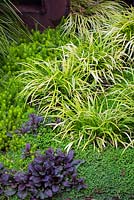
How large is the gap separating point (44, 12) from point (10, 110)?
1.56 m

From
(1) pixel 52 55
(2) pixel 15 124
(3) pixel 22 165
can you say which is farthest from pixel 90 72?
(3) pixel 22 165

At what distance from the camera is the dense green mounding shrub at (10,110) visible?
10.9 feet

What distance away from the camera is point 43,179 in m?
2.96

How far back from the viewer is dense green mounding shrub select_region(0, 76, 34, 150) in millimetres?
3330

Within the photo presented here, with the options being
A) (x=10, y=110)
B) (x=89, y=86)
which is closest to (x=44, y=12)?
(x=89, y=86)

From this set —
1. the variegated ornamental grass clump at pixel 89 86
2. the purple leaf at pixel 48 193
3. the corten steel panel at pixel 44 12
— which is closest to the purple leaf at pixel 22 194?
the purple leaf at pixel 48 193

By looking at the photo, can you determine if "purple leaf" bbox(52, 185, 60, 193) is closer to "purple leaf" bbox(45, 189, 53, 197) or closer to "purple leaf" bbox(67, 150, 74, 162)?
"purple leaf" bbox(45, 189, 53, 197)

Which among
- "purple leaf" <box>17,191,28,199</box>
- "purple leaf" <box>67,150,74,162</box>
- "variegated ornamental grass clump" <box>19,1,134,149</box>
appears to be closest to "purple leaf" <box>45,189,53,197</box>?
"purple leaf" <box>17,191,28,199</box>

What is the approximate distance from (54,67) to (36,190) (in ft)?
3.93

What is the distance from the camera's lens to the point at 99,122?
3227 millimetres

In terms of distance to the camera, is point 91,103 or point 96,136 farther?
point 91,103

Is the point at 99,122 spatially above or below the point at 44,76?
below

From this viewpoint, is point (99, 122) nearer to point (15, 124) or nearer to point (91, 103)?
point (91, 103)

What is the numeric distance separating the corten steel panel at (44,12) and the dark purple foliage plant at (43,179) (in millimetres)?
1987
